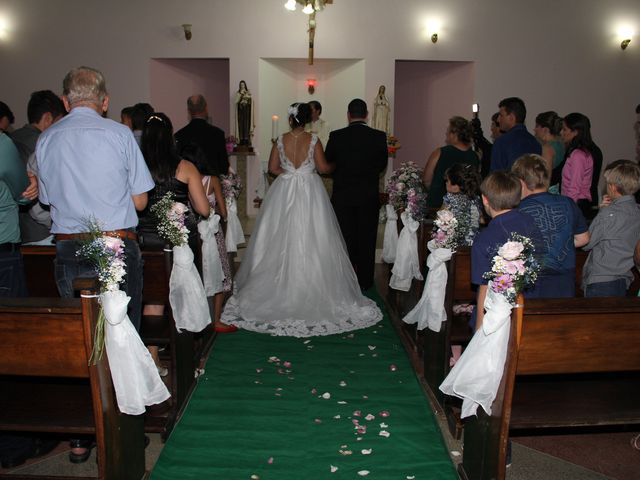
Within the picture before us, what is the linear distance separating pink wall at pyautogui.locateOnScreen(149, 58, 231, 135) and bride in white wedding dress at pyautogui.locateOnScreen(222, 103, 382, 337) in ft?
20.0

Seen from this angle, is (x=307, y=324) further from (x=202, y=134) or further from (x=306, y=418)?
(x=202, y=134)

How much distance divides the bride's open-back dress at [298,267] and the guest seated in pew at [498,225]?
2495mm

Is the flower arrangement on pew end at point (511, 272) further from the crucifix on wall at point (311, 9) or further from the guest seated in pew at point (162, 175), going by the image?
the crucifix on wall at point (311, 9)

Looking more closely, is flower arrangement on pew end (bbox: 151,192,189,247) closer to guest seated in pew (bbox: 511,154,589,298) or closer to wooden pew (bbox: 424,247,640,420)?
wooden pew (bbox: 424,247,640,420)

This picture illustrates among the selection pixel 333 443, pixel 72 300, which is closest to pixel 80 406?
pixel 72 300

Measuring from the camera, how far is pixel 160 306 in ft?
14.6

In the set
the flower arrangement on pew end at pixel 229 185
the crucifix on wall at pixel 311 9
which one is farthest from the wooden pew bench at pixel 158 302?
the crucifix on wall at pixel 311 9

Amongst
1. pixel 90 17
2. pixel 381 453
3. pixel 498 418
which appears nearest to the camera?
pixel 498 418

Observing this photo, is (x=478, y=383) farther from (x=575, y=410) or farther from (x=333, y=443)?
(x=333, y=443)

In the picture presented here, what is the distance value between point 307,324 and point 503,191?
8.91ft

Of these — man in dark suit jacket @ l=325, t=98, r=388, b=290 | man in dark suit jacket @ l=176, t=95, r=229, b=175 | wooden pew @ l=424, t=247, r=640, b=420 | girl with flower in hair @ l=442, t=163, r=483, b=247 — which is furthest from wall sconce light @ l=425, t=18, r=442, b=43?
wooden pew @ l=424, t=247, r=640, b=420

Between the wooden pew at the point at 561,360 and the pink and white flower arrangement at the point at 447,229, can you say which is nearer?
the wooden pew at the point at 561,360

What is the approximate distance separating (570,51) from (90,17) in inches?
327

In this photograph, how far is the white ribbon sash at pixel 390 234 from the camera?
692cm
